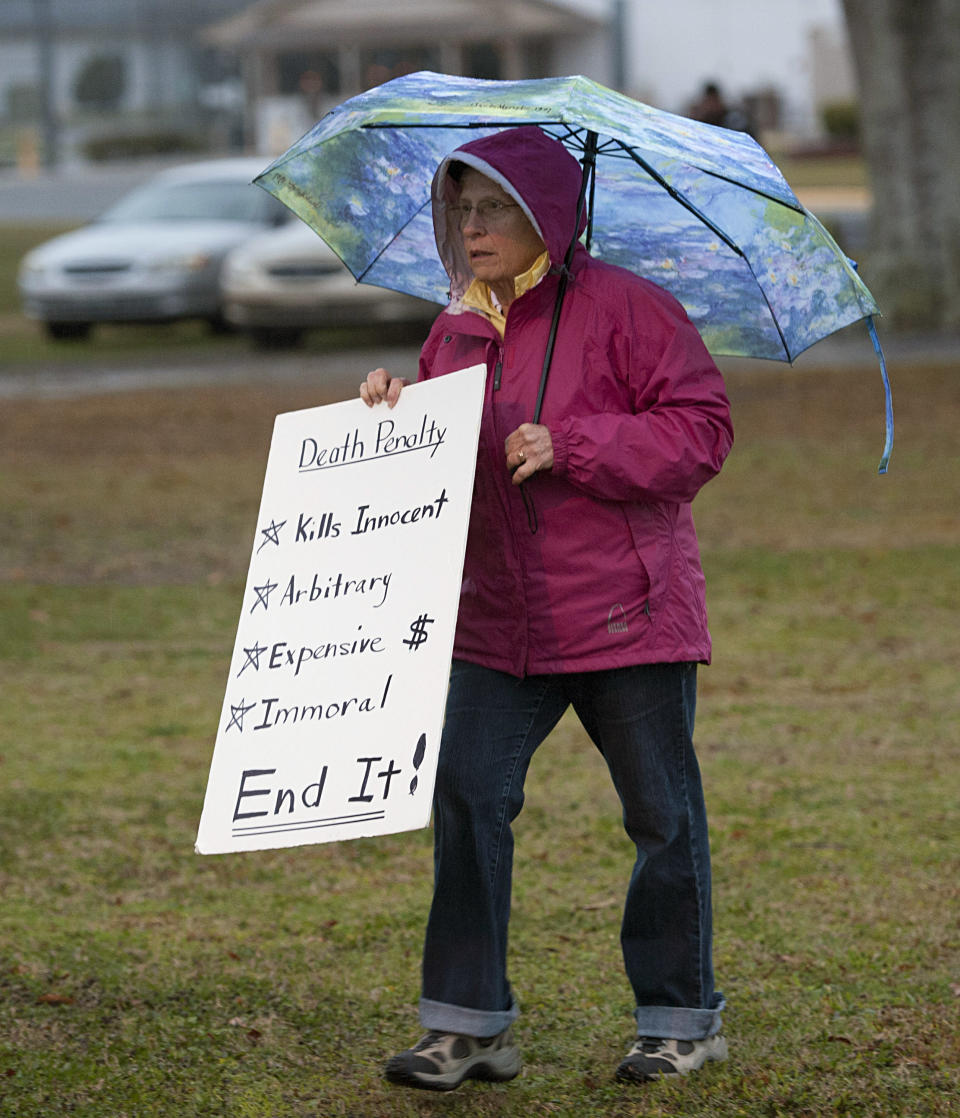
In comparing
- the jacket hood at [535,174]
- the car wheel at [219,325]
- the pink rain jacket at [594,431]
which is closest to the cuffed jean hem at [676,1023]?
the pink rain jacket at [594,431]

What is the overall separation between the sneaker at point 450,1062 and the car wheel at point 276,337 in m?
15.6

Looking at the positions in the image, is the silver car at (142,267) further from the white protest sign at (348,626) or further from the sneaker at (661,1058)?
the sneaker at (661,1058)

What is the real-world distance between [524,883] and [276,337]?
1484cm

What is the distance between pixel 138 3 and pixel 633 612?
66.1 metres

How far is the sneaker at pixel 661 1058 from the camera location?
3.72m

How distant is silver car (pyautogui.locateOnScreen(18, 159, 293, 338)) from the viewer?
1912 centimetres

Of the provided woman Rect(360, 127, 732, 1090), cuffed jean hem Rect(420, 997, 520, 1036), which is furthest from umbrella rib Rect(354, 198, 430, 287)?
cuffed jean hem Rect(420, 997, 520, 1036)

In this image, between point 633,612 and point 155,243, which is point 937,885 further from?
point 155,243

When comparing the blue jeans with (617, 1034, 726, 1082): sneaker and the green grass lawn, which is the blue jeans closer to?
(617, 1034, 726, 1082): sneaker

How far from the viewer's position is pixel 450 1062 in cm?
365

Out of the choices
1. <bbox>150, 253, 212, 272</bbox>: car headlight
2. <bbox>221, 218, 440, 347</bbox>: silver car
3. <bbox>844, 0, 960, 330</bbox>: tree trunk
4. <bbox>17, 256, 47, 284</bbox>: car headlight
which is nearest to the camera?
<bbox>844, 0, 960, 330</bbox>: tree trunk

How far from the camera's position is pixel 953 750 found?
618cm

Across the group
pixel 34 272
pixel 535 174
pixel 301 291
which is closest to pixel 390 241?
pixel 535 174

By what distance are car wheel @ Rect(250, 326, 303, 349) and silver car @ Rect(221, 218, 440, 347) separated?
41cm
